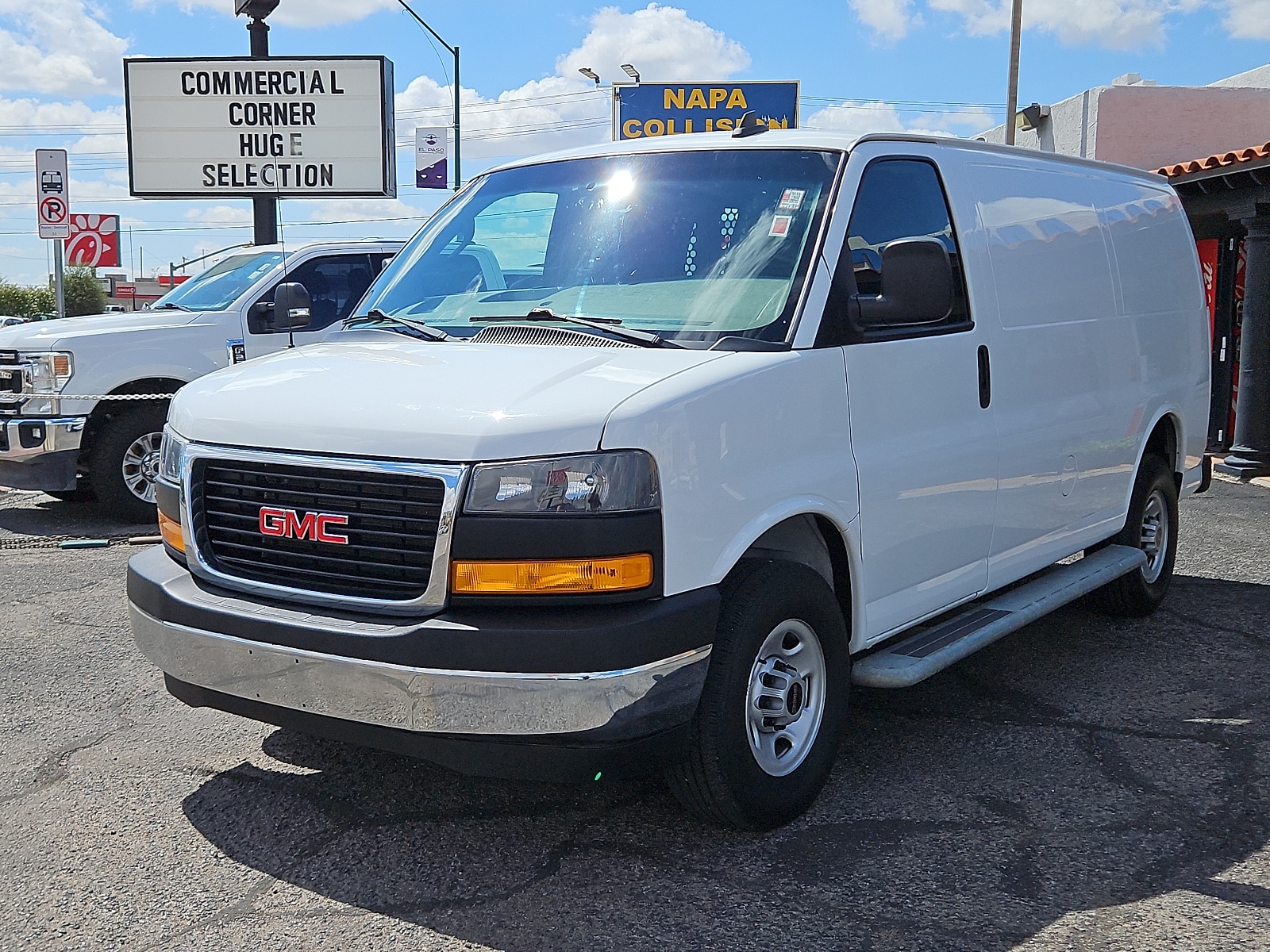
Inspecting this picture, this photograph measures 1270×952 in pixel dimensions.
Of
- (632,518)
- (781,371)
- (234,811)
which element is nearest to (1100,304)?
(781,371)

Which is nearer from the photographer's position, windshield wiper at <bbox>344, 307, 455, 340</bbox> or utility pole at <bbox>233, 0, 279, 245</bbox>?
windshield wiper at <bbox>344, 307, 455, 340</bbox>

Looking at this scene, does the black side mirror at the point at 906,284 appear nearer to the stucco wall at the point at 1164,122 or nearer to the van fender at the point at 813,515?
the van fender at the point at 813,515

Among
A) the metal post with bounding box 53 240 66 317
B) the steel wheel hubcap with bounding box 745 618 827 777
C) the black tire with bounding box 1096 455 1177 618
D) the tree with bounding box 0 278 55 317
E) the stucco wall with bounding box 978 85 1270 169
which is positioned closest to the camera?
the steel wheel hubcap with bounding box 745 618 827 777

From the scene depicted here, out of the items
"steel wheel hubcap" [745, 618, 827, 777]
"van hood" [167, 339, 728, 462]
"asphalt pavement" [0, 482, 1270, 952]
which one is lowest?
"asphalt pavement" [0, 482, 1270, 952]

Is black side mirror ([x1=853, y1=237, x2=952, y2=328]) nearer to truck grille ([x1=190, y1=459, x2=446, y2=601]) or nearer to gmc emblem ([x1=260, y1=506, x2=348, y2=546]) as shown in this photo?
truck grille ([x1=190, y1=459, x2=446, y2=601])

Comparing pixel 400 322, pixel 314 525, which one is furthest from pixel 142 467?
pixel 314 525

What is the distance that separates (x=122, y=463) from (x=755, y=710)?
6.67 m

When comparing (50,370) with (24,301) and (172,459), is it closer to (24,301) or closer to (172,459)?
(172,459)

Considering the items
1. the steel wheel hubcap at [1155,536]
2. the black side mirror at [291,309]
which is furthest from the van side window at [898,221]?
the steel wheel hubcap at [1155,536]

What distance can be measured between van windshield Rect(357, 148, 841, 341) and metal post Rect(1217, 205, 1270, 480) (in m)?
9.33

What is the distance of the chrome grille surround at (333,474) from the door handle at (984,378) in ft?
7.19

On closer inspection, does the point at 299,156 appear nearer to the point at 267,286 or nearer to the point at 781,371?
the point at 267,286

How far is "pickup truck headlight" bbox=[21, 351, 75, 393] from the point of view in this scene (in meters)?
8.86

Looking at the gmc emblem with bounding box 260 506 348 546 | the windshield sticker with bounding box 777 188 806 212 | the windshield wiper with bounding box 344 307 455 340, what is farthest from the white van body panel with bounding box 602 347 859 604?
the windshield wiper with bounding box 344 307 455 340
